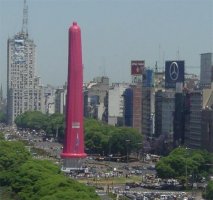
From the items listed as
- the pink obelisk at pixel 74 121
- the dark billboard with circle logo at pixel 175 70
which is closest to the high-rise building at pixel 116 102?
the dark billboard with circle logo at pixel 175 70

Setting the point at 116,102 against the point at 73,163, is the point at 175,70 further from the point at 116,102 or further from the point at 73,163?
the point at 116,102

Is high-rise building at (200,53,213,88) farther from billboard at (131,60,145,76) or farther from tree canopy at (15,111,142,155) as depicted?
billboard at (131,60,145,76)

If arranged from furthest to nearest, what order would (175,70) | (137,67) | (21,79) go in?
1. (21,79)
2. (137,67)
3. (175,70)

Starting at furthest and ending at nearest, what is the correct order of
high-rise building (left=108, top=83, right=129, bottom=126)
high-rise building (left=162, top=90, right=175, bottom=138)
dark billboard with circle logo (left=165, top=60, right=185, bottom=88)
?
high-rise building (left=108, top=83, right=129, bottom=126)
dark billboard with circle logo (left=165, top=60, right=185, bottom=88)
high-rise building (left=162, top=90, right=175, bottom=138)

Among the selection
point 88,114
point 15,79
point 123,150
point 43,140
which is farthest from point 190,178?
point 15,79

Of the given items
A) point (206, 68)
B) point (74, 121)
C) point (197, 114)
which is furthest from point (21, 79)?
point (74, 121)

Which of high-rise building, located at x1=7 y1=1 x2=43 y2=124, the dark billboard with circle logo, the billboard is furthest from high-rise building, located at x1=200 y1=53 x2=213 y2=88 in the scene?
high-rise building, located at x1=7 y1=1 x2=43 y2=124

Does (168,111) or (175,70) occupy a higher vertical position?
(175,70)
